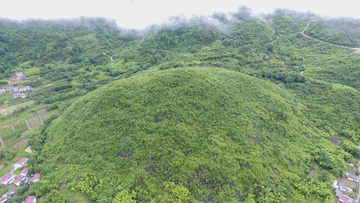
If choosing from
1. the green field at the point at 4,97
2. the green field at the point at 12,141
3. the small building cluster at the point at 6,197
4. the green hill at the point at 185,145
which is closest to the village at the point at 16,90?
the green field at the point at 4,97

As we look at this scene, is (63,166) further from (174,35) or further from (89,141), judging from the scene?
(174,35)

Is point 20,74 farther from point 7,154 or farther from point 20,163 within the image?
point 20,163

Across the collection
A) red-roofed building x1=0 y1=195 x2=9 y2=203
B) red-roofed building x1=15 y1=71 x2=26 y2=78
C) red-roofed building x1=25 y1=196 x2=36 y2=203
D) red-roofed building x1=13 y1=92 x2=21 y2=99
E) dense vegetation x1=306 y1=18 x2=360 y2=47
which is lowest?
red-roofed building x1=0 y1=195 x2=9 y2=203

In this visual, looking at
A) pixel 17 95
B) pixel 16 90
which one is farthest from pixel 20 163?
pixel 16 90

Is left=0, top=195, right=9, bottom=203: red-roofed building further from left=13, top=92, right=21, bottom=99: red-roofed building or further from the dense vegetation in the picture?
the dense vegetation

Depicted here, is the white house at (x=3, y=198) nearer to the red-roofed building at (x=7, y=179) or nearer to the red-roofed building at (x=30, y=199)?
the red-roofed building at (x=7, y=179)

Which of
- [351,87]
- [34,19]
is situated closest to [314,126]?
[351,87]

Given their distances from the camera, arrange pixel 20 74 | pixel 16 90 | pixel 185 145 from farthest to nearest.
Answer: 1. pixel 20 74
2. pixel 16 90
3. pixel 185 145

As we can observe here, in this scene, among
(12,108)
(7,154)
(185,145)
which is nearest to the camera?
(185,145)

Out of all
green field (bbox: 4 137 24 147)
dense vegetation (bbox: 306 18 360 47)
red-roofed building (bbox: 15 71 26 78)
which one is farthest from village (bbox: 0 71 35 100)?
dense vegetation (bbox: 306 18 360 47)
